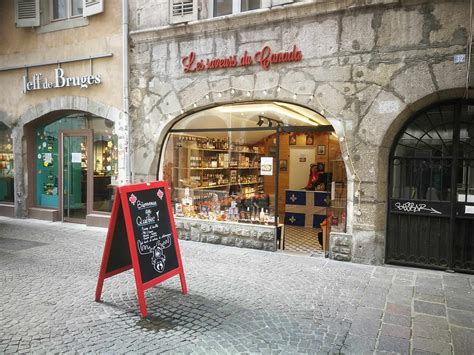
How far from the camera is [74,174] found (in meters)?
10.3

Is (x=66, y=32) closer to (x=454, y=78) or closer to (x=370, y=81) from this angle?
(x=370, y=81)

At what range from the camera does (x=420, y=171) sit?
634 cm

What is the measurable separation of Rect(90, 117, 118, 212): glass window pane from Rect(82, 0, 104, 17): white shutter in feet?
8.03

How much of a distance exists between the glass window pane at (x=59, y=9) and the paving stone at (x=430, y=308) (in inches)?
395

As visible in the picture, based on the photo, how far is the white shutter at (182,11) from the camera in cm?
777

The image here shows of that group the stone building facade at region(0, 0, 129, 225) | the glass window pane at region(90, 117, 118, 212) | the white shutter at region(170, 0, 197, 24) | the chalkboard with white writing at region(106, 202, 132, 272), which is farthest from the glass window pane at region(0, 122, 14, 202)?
the chalkboard with white writing at region(106, 202, 132, 272)

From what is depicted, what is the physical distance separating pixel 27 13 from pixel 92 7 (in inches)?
89.4

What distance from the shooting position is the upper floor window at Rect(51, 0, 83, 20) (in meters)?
9.75

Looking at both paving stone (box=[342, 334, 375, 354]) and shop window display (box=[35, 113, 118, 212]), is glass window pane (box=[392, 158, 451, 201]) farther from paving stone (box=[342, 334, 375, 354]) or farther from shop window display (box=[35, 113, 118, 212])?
shop window display (box=[35, 113, 118, 212])

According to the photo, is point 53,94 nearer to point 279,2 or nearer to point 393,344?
point 279,2

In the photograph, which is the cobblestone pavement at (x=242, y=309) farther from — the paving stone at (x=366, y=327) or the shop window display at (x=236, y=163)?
the shop window display at (x=236, y=163)

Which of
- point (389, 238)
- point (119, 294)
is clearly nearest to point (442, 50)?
point (389, 238)

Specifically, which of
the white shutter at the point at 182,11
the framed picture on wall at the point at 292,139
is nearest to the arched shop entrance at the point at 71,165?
the white shutter at the point at 182,11

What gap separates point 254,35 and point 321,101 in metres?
1.82
